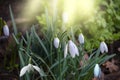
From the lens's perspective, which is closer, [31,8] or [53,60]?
[53,60]

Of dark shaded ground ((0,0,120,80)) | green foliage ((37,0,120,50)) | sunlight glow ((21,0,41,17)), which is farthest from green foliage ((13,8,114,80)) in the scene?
sunlight glow ((21,0,41,17))

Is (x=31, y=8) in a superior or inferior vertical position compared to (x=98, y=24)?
superior

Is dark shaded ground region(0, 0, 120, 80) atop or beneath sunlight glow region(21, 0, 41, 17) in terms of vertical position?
beneath

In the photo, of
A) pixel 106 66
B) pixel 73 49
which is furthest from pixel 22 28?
pixel 73 49

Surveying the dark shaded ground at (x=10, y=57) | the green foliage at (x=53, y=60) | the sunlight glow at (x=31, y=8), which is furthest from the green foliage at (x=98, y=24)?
the green foliage at (x=53, y=60)

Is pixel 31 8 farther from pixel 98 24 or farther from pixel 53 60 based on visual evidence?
pixel 53 60

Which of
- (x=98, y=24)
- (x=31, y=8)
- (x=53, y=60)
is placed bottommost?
(x=53, y=60)

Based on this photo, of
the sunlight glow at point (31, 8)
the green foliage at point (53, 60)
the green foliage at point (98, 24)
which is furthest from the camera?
the sunlight glow at point (31, 8)

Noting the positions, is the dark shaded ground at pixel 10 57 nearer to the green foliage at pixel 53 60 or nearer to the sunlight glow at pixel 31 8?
the sunlight glow at pixel 31 8

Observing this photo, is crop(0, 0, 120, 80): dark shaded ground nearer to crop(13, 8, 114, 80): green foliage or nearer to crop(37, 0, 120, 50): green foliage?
crop(37, 0, 120, 50): green foliage

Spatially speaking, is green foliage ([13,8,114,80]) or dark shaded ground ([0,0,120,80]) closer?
green foliage ([13,8,114,80])

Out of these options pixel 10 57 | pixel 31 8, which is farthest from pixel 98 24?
pixel 10 57

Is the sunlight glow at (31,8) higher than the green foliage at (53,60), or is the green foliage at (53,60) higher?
the sunlight glow at (31,8)
